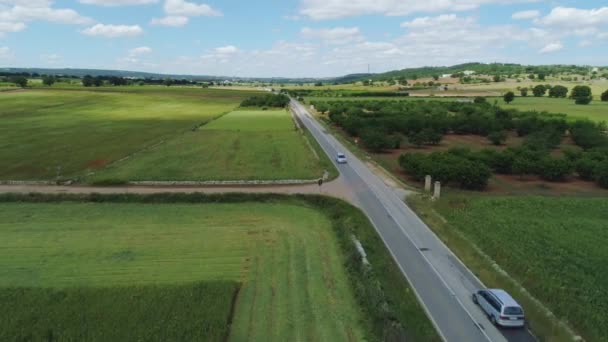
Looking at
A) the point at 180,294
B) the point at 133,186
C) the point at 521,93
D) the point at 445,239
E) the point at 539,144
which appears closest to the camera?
the point at 180,294

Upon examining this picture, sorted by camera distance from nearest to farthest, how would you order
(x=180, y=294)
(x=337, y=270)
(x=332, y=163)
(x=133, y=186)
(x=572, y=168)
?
(x=180, y=294)
(x=337, y=270)
(x=133, y=186)
(x=572, y=168)
(x=332, y=163)

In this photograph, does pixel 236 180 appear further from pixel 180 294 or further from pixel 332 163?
pixel 180 294

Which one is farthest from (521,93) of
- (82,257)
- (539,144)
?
(82,257)

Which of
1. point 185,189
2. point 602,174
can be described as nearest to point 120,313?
point 185,189

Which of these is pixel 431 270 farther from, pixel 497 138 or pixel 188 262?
pixel 497 138

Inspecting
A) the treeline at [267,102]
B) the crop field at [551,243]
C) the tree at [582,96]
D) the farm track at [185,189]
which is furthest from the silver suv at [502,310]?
the tree at [582,96]

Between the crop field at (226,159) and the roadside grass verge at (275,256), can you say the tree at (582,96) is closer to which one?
the crop field at (226,159)

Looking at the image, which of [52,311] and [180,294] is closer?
[52,311]
